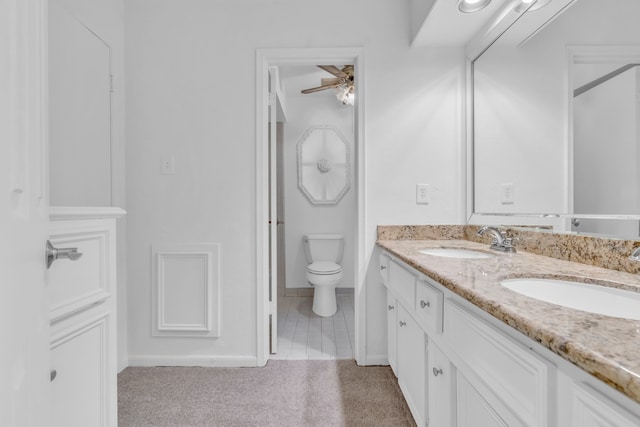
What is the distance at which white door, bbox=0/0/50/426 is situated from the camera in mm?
465

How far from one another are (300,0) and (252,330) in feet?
6.88

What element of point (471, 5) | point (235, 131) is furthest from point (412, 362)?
point (471, 5)

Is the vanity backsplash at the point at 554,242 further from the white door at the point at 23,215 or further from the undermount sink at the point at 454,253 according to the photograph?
the white door at the point at 23,215

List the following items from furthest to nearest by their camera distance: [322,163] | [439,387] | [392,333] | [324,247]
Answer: [322,163] → [324,247] → [392,333] → [439,387]

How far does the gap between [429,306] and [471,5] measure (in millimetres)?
1459

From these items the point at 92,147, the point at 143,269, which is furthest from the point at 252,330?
the point at 92,147

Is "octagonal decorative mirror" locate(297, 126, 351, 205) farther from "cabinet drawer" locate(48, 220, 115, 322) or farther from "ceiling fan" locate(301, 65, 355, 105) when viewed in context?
"cabinet drawer" locate(48, 220, 115, 322)

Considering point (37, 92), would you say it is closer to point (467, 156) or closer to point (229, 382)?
point (229, 382)

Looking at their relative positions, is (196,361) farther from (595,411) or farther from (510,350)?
(595,411)

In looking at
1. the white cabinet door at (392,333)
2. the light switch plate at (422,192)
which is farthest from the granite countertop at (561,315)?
the light switch plate at (422,192)

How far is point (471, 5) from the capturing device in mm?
1459

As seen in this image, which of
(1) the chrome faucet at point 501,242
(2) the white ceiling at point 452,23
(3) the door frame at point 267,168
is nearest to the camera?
(1) the chrome faucet at point 501,242

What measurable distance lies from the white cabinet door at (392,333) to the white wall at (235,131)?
13 cm

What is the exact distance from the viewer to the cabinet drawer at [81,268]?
69cm
